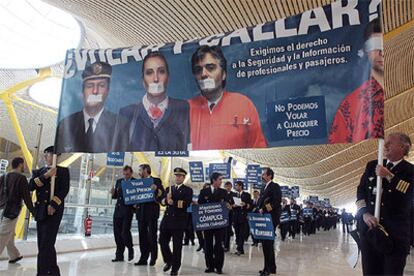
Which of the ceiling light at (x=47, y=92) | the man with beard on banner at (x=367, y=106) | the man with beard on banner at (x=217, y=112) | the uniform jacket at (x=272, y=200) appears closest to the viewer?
the man with beard on banner at (x=367, y=106)

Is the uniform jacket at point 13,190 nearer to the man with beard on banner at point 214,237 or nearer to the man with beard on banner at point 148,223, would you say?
the man with beard on banner at point 148,223

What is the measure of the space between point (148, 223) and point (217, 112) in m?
4.38

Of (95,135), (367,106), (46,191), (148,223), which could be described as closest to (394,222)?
(367,106)

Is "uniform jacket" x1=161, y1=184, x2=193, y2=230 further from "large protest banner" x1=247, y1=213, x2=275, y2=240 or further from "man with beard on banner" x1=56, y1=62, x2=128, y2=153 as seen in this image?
"man with beard on banner" x1=56, y1=62, x2=128, y2=153

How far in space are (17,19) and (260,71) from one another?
14.6m

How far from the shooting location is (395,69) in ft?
43.4

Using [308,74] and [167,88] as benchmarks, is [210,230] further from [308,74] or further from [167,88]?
[308,74]

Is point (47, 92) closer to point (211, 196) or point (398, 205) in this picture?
point (211, 196)

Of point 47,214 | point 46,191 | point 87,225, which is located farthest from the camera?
point 87,225

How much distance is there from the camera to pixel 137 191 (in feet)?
28.0

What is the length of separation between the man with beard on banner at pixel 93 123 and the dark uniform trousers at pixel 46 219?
1.55 ft

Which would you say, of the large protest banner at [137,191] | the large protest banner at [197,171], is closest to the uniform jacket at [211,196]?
the large protest banner at [137,191]

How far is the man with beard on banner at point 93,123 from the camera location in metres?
5.46

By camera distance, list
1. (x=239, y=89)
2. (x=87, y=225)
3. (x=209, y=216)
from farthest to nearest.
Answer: (x=87, y=225) → (x=209, y=216) → (x=239, y=89)
